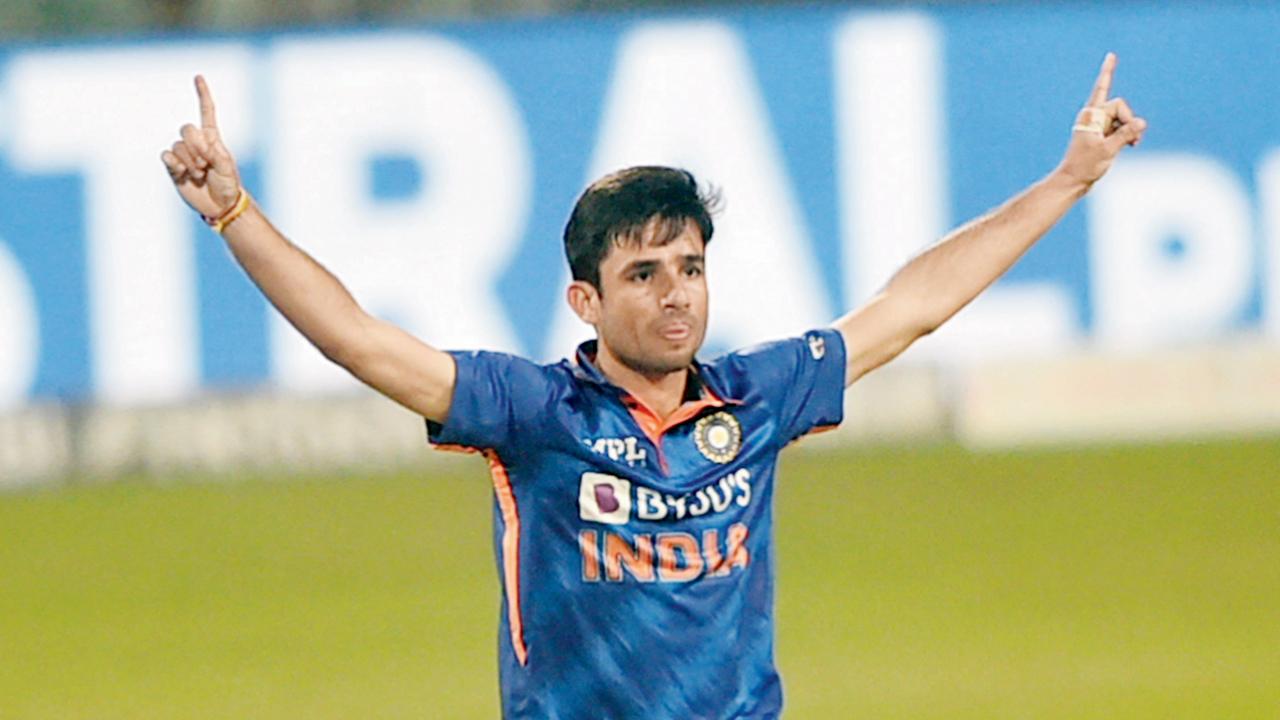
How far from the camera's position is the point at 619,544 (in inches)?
191

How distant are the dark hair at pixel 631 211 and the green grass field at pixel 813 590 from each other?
440 centimetres

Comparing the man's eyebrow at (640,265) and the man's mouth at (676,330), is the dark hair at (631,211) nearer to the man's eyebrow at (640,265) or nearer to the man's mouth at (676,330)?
the man's eyebrow at (640,265)

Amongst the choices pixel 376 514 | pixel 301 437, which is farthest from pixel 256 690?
pixel 301 437

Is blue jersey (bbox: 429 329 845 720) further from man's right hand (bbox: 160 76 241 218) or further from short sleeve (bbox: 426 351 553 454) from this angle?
man's right hand (bbox: 160 76 241 218)

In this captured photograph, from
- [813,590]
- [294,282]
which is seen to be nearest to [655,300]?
[294,282]

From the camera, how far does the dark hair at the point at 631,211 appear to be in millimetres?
4941

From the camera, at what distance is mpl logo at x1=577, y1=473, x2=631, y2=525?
4.88m

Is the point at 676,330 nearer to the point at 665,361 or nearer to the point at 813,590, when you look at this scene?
the point at 665,361

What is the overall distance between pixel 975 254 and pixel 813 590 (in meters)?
5.77

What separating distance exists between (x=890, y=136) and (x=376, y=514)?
354 cm

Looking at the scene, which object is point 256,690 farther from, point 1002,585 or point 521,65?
point 521,65

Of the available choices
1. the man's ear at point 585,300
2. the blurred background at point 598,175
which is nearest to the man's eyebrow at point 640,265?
the man's ear at point 585,300

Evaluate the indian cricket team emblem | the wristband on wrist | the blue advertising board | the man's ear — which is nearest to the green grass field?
the blue advertising board

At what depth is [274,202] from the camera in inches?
528
